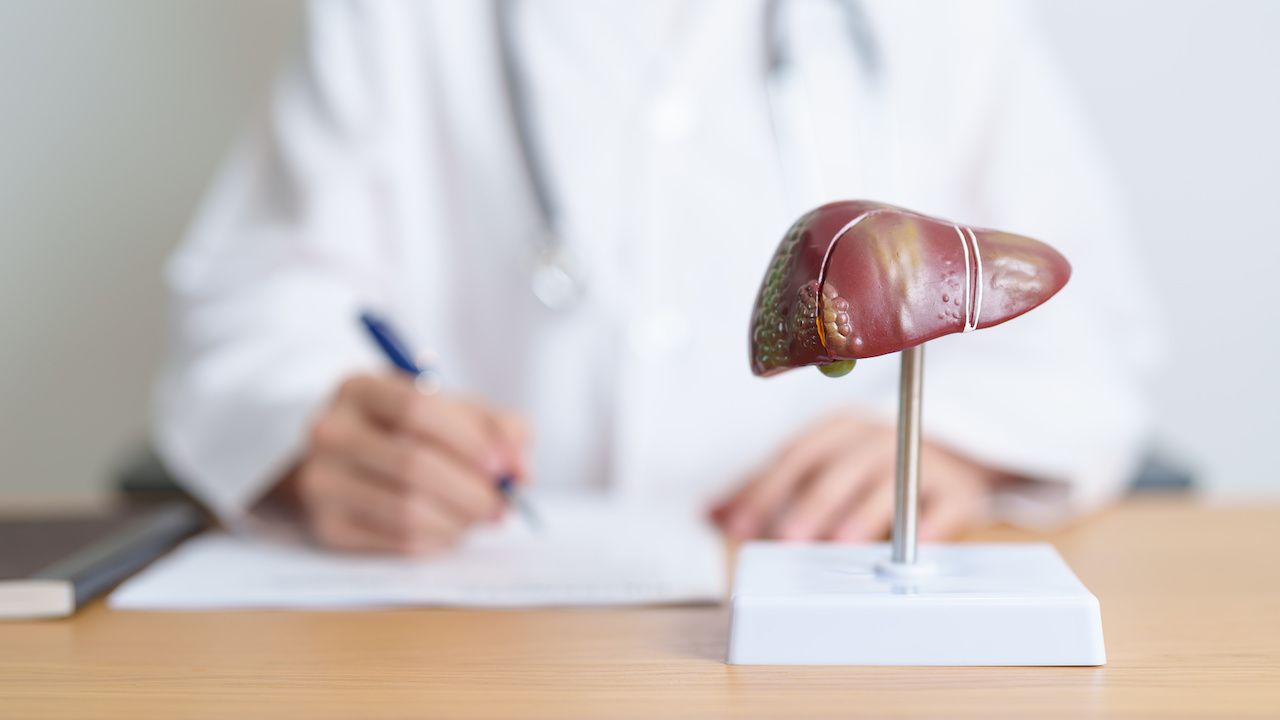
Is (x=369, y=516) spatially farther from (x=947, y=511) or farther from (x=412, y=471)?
(x=947, y=511)

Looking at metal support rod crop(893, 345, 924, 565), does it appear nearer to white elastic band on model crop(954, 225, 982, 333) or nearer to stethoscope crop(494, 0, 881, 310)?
white elastic band on model crop(954, 225, 982, 333)

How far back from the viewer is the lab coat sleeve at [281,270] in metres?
0.76

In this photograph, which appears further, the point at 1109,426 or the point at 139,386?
the point at 139,386

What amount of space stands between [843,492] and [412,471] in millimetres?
258

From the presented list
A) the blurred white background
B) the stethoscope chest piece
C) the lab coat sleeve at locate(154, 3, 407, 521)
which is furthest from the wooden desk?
the blurred white background

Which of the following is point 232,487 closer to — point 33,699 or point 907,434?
point 33,699

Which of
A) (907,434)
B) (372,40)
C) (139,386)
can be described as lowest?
(139,386)


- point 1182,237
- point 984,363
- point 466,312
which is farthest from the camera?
point 1182,237

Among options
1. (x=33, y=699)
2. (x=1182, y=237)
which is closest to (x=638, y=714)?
(x=33, y=699)

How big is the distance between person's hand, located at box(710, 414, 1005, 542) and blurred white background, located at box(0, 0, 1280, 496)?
603mm

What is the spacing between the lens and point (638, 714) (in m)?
0.39

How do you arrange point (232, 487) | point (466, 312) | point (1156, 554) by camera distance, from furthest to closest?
point (466, 312) < point (232, 487) < point (1156, 554)

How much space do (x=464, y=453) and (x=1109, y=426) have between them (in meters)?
0.46

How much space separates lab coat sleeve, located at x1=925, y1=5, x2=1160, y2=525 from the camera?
76 centimetres
